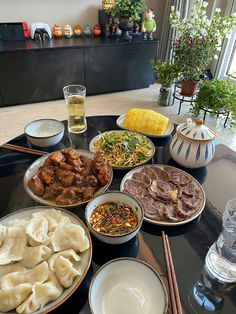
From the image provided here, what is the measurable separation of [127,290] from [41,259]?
28cm

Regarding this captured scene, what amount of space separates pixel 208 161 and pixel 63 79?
301cm

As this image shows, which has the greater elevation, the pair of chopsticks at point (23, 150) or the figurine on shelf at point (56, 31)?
the figurine on shelf at point (56, 31)

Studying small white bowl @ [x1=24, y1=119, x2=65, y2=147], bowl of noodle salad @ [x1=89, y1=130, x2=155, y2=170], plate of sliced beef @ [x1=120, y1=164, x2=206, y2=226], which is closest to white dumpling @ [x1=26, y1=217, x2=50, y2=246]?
plate of sliced beef @ [x1=120, y1=164, x2=206, y2=226]

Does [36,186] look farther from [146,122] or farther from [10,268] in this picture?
[146,122]

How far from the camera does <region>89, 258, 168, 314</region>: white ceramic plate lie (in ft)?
2.34

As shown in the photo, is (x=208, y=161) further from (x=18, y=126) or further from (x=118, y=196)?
(x=18, y=126)

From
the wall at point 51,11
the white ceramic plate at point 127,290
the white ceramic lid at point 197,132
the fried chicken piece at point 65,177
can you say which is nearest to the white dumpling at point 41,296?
the white ceramic plate at point 127,290

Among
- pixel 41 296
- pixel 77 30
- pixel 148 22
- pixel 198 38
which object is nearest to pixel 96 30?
pixel 77 30

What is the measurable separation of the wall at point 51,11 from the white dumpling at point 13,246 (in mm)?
3828

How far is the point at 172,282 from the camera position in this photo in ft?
2.55

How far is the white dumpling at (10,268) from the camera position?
0.77 m

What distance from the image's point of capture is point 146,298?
29.1 inches

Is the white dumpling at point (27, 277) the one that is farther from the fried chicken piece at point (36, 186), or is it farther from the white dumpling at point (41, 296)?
the fried chicken piece at point (36, 186)

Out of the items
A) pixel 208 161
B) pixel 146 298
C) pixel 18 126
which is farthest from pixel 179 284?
pixel 18 126
